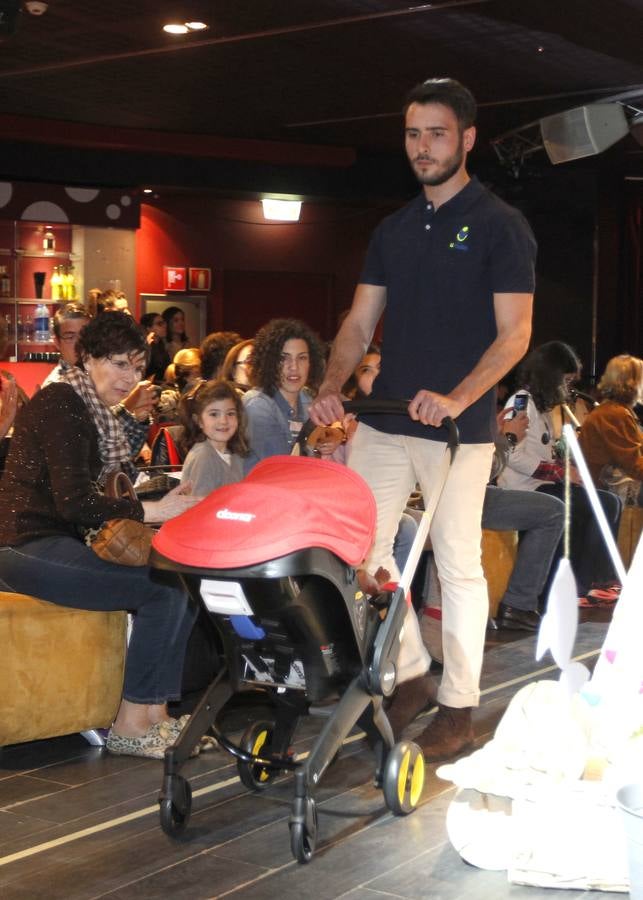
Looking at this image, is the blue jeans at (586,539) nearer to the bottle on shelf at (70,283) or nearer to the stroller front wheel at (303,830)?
the stroller front wheel at (303,830)

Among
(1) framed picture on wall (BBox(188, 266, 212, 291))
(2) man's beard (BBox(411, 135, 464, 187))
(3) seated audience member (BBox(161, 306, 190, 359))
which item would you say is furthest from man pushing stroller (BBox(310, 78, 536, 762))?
(1) framed picture on wall (BBox(188, 266, 212, 291))

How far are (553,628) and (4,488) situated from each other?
162cm

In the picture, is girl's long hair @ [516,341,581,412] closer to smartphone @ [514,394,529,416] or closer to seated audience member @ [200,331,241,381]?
smartphone @ [514,394,529,416]

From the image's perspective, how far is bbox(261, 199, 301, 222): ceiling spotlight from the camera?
1173 centimetres

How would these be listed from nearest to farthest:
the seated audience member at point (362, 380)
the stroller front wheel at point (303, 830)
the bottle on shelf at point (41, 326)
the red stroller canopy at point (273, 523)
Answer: the red stroller canopy at point (273, 523), the stroller front wheel at point (303, 830), the seated audience member at point (362, 380), the bottle on shelf at point (41, 326)

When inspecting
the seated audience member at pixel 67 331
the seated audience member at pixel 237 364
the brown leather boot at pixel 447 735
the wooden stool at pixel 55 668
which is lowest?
the brown leather boot at pixel 447 735

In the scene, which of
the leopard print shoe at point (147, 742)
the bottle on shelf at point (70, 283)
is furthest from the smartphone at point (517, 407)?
the bottle on shelf at point (70, 283)

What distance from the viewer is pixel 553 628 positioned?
2736 mm

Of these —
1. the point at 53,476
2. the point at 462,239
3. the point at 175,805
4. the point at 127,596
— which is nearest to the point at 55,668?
the point at 127,596

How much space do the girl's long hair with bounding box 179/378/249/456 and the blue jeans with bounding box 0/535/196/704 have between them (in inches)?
43.6

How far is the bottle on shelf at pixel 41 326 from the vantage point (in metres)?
10.2

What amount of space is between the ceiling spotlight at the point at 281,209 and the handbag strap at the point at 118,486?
27.7ft

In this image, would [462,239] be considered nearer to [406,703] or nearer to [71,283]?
[406,703]

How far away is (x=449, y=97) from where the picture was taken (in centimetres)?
327
